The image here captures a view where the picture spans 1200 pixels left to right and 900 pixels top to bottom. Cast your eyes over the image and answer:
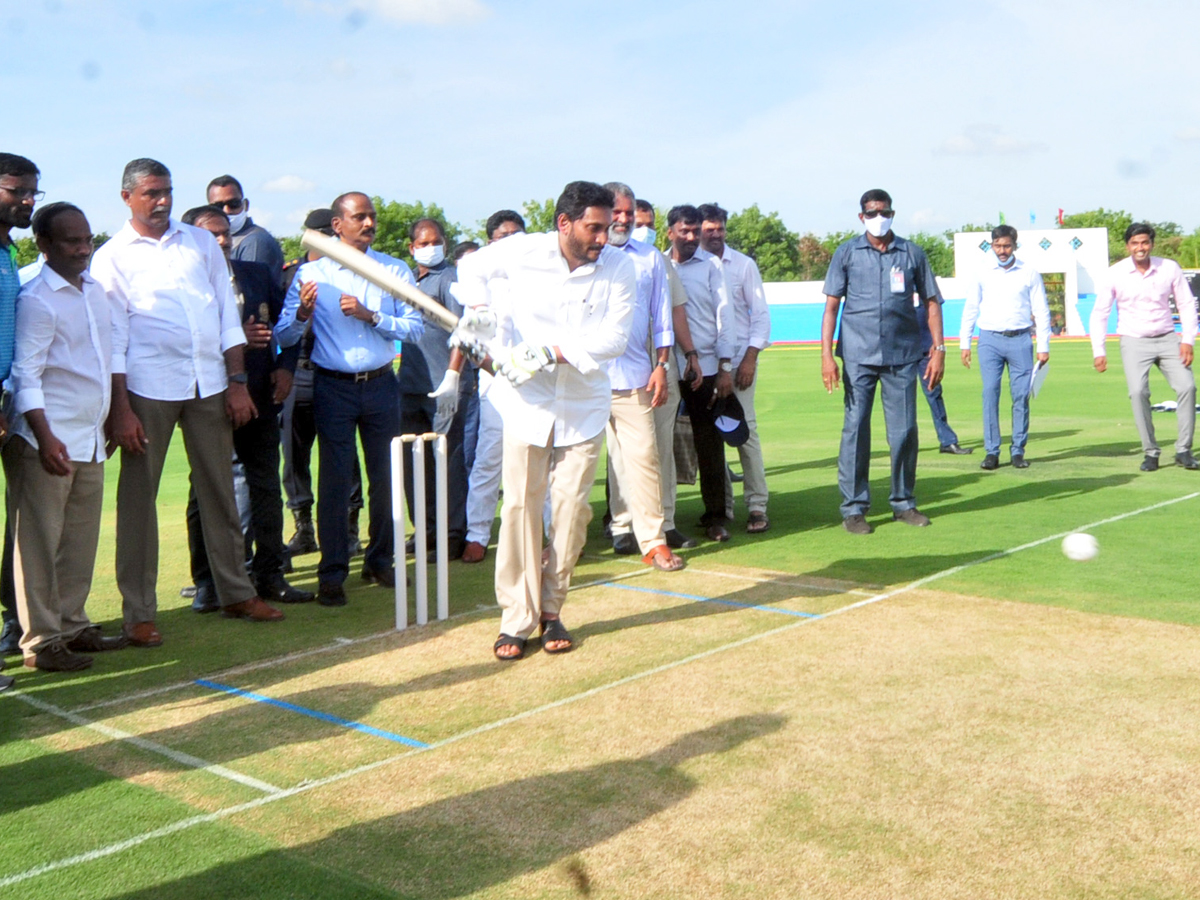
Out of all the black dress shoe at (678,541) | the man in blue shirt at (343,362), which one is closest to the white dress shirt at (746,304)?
the black dress shoe at (678,541)

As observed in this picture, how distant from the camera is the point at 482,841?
3.70m

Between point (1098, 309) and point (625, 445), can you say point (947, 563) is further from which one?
point (1098, 309)

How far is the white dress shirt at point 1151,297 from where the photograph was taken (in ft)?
38.2

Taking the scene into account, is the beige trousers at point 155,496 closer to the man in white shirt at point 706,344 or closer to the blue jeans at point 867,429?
the man in white shirt at point 706,344

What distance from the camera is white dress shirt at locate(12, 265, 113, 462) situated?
18.1 feet

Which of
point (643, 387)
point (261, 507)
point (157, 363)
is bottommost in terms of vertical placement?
point (261, 507)

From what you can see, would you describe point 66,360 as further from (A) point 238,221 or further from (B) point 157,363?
(A) point 238,221

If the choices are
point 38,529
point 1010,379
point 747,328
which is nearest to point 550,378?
point 38,529

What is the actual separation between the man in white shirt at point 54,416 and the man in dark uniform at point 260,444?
1.12 m

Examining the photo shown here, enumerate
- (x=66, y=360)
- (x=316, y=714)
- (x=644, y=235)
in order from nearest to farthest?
(x=316, y=714), (x=66, y=360), (x=644, y=235)

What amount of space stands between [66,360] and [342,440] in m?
1.68

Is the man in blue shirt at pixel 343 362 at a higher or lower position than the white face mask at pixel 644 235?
lower

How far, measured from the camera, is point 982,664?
17.9 feet

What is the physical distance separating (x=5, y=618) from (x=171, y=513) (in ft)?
15.3
